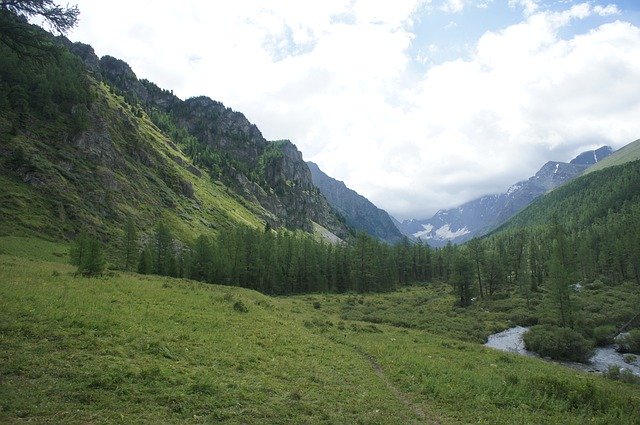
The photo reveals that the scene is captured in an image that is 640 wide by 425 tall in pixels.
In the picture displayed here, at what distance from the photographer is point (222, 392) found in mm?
16844

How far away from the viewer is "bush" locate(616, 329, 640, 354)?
45.8 m

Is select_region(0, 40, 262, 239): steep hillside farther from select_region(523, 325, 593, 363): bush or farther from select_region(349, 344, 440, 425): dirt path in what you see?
select_region(523, 325, 593, 363): bush

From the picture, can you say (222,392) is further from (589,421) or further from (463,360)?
(463,360)

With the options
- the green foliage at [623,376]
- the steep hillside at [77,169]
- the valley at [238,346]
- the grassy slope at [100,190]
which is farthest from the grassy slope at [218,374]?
the grassy slope at [100,190]

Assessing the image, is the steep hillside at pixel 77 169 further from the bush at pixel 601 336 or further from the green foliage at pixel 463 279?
the bush at pixel 601 336

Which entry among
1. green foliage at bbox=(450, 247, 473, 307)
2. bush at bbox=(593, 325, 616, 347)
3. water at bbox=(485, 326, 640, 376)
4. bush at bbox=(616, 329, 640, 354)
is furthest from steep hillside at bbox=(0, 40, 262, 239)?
bush at bbox=(616, 329, 640, 354)

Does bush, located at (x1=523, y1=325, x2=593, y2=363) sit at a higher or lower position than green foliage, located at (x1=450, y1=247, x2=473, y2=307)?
lower

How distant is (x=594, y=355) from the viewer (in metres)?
44.4

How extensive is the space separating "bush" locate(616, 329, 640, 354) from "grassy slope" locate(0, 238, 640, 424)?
20.0m

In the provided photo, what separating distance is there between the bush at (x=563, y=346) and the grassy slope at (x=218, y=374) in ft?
38.3

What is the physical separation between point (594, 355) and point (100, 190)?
429 ft

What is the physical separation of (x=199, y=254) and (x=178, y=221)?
188 ft

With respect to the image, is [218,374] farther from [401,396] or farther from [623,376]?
[623,376]

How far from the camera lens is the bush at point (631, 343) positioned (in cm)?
4581
